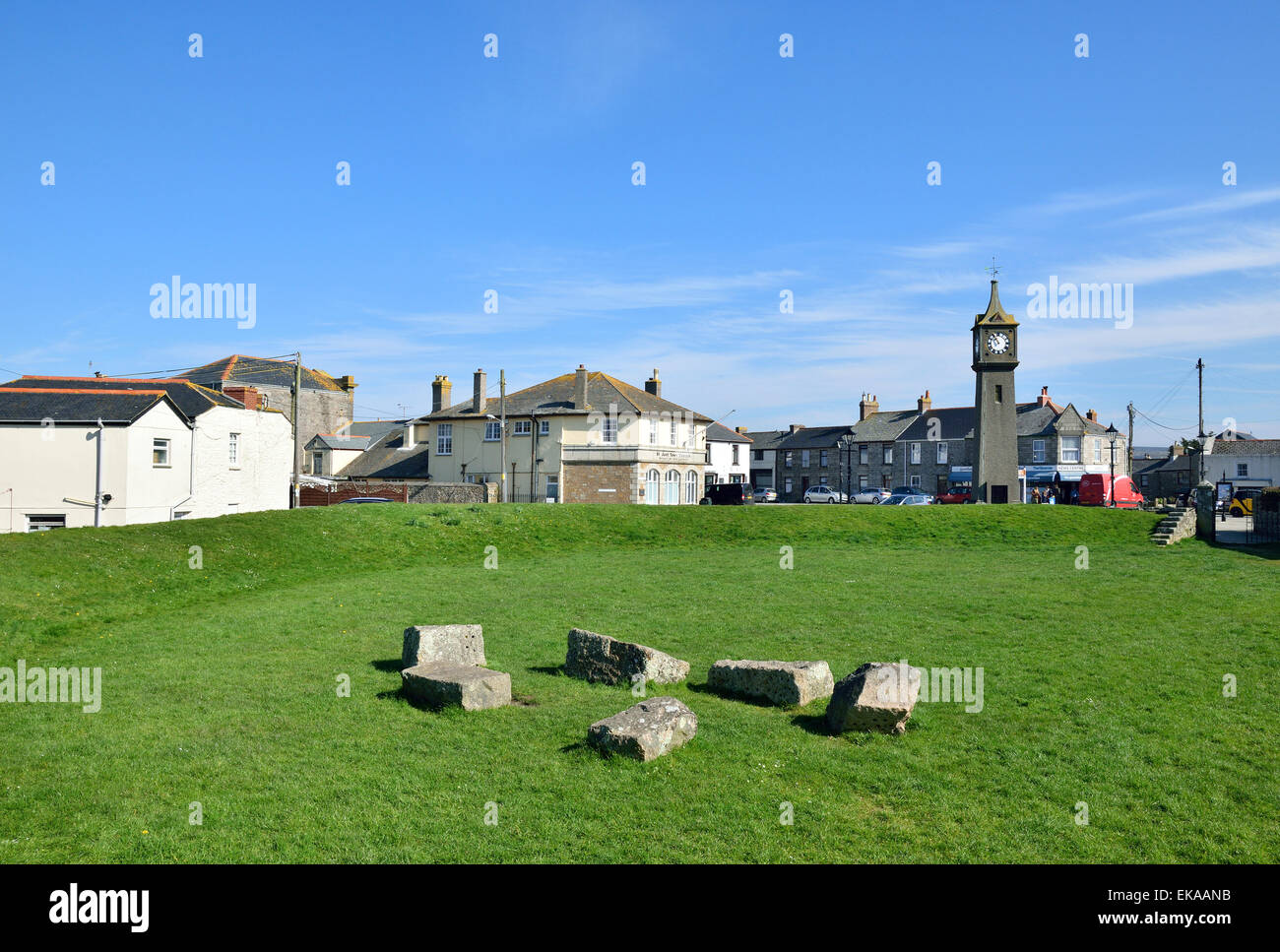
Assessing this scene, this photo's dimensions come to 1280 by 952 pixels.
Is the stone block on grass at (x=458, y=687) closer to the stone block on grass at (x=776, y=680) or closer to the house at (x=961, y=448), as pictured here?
the stone block on grass at (x=776, y=680)

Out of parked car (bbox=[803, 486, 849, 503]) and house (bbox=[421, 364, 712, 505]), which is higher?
house (bbox=[421, 364, 712, 505])

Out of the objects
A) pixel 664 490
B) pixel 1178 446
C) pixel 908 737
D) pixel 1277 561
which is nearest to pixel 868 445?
pixel 664 490

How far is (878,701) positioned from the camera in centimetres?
1074

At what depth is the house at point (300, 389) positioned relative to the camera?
68000mm

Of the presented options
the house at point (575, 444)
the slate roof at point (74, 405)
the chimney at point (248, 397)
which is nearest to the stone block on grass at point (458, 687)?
the slate roof at point (74, 405)

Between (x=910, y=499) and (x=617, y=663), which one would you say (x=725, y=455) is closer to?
(x=910, y=499)

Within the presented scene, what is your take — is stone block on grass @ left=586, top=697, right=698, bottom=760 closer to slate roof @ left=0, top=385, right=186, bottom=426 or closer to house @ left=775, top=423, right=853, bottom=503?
slate roof @ left=0, top=385, right=186, bottom=426

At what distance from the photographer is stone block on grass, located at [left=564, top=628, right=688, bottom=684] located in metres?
13.3

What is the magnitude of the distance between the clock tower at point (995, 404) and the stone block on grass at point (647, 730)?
43.7 m

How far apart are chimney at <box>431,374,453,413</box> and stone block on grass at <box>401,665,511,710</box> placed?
6073 centimetres

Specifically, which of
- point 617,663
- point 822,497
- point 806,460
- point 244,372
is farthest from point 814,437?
point 617,663

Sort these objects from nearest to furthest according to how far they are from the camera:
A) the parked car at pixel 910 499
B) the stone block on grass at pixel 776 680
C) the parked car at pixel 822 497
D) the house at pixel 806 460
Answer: the stone block on grass at pixel 776 680
the parked car at pixel 910 499
the parked car at pixel 822 497
the house at pixel 806 460

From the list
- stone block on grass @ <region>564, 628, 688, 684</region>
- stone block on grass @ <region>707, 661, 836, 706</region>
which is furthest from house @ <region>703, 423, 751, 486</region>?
stone block on grass @ <region>707, 661, 836, 706</region>

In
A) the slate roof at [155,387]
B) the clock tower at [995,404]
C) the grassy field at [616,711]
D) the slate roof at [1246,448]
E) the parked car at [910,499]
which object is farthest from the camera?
the slate roof at [1246,448]
